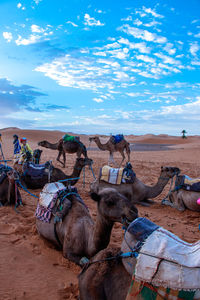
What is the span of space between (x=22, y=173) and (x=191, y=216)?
5439 mm

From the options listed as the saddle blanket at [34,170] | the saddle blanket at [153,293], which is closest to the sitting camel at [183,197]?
the saddle blanket at [34,170]

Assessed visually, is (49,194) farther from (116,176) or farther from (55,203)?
(116,176)

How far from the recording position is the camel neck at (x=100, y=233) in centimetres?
312

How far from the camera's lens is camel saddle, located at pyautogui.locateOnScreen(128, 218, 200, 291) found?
193 cm

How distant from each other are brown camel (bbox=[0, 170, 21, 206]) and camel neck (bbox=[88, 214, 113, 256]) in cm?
400

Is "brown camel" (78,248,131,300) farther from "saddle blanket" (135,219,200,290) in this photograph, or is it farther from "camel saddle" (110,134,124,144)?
"camel saddle" (110,134,124,144)

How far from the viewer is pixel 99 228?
10.5 ft

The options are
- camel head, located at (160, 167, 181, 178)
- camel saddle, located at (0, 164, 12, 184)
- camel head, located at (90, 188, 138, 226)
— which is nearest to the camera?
camel head, located at (90, 188, 138, 226)

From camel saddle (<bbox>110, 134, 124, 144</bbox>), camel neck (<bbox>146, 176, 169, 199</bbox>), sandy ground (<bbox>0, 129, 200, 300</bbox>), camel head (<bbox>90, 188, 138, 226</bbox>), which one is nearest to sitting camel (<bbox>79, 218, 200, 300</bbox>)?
camel head (<bbox>90, 188, 138, 226</bbox>)

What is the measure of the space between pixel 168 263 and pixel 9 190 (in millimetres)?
5586

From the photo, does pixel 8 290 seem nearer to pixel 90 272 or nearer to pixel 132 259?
pixel 90 272

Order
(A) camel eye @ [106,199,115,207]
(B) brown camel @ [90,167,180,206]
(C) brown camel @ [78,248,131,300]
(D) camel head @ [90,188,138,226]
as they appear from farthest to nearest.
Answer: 1. (B) brown camel @ [90,167,180,206]
2. (A) camel eye @ [106,199,115,207]
3. (D) camel head @ [90,188,138,226]
4. (C) brown camel @ [78,248,131,300]

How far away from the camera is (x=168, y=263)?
203cm

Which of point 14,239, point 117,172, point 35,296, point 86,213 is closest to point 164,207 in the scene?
point 117,172
